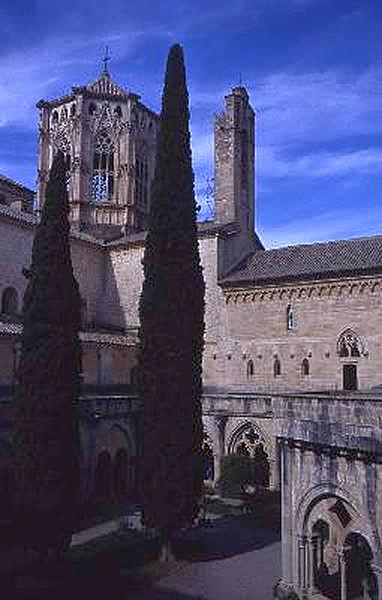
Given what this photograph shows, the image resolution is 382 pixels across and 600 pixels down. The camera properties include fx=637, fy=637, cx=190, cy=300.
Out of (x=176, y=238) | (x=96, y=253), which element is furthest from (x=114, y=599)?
(x=96, y=253)

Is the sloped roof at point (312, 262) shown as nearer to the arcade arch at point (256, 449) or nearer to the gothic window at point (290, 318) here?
the gothic window at point (290, 318)

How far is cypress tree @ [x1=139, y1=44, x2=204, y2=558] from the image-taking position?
17172 millimetres

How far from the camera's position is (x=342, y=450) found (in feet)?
37.1

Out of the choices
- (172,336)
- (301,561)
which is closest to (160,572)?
(301,561)

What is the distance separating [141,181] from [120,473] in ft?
76.3

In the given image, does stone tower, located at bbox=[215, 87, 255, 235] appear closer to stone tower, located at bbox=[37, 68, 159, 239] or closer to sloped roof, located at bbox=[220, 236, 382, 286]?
sloped roof, located at bbox=[220, 236, 382, 286]

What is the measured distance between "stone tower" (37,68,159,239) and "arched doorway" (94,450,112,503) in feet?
62.5

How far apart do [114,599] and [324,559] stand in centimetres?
478

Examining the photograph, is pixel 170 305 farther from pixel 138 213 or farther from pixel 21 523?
pixel 138 213

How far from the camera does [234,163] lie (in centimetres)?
3466

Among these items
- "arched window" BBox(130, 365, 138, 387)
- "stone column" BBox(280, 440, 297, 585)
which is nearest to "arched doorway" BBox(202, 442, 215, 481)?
"arched window" BBox(130, 365, 138, 387)

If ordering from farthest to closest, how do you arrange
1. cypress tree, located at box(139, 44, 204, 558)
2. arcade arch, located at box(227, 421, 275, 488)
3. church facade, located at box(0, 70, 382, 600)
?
arcade arch, located at box(227, 421, 275, 488) < cypress tree, located at box(139, 44, 204, 558) < church facade, located at box(0, 70, 382, 600)

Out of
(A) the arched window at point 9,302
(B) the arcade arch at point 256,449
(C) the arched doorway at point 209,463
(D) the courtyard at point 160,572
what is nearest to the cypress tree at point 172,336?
(D) the courtyard at point 160,572

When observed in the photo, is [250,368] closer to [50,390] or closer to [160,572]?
[160,572]
